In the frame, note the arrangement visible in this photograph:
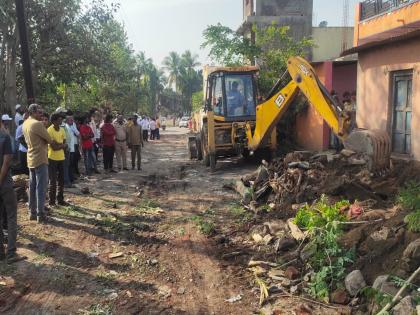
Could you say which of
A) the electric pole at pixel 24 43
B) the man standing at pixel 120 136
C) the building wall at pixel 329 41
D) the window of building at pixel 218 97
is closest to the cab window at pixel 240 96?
the window of building at pixel 218 97

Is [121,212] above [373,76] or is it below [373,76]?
below

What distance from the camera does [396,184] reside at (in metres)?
7.24

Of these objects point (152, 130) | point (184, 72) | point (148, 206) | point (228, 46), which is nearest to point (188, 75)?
point (184, 72)

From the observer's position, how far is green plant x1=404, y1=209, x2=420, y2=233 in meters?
4.76

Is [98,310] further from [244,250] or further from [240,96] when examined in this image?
[240,96]

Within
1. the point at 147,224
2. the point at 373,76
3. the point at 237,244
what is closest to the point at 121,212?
the point at 147,224

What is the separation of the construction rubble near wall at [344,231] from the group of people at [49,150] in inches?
128

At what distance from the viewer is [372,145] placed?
739cm

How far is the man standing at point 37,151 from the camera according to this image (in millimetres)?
7102

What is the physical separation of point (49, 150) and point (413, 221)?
20.7 ft

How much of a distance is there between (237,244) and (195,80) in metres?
66.0

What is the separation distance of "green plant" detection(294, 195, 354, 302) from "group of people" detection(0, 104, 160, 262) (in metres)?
3.86

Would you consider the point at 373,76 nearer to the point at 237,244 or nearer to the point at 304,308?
the point at 237,244

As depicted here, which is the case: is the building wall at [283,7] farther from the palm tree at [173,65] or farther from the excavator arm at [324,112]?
the palm tree at [173,65]
